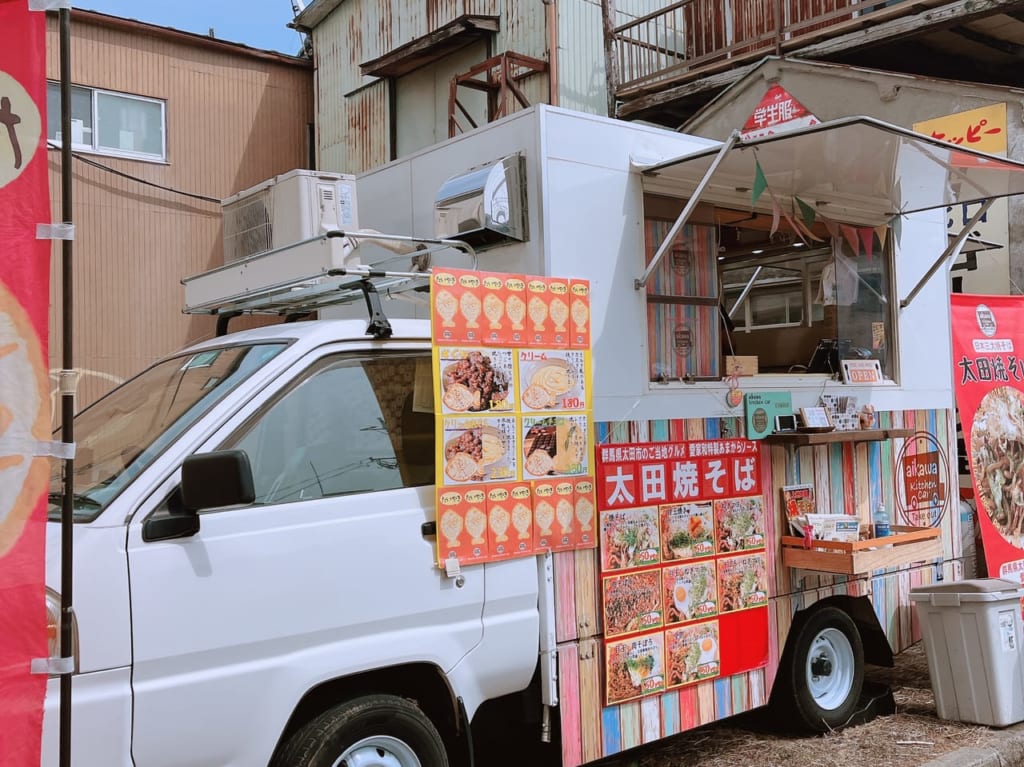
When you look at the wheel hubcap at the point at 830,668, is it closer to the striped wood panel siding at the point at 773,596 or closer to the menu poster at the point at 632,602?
the striped wood panel siding at the point at 773,596

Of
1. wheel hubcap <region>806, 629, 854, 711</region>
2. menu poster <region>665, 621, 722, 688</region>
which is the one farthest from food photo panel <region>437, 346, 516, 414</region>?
wheel hubcap <region>806, 629, 854, 711</region>

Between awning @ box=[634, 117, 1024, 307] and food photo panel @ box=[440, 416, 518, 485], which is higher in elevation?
awning @ box=[634, 117, 1024, 307]

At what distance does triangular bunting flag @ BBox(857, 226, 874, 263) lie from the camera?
622cm

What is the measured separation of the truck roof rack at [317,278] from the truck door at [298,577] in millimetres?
359

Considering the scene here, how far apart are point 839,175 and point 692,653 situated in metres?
2.67

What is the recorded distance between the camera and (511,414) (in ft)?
13.2

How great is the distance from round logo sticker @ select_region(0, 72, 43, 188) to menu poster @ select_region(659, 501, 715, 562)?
3.13 meters

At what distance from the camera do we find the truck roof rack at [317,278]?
13.0 ft

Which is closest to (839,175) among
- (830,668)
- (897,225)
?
(897,225)

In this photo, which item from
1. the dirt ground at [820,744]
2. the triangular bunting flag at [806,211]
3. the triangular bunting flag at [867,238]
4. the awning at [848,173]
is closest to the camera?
the awning at [848,173]

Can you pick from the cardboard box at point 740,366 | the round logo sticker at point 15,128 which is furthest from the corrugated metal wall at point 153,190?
the round logo sticker at point 15,128

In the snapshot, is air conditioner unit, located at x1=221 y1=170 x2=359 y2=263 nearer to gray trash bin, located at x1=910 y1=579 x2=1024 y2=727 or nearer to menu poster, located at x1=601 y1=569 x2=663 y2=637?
menu poster, located at x1=601 y1=569 x2=663 y2=637

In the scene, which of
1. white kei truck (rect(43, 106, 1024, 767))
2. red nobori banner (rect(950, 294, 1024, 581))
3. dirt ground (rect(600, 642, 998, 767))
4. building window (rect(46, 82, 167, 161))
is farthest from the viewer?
building window (rect(46, 82, 167, 161))

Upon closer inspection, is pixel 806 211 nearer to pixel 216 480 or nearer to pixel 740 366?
pixel 740 366
